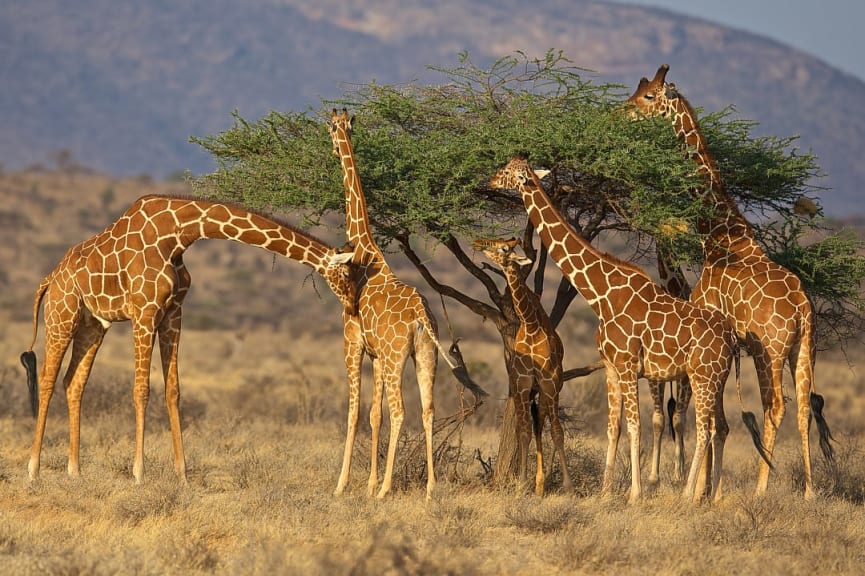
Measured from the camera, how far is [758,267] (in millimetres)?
12023

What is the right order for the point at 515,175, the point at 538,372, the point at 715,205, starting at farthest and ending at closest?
the point at 715,205
the point at 538,372
the point at 515,175

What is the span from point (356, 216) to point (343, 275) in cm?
82

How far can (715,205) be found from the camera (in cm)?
1232

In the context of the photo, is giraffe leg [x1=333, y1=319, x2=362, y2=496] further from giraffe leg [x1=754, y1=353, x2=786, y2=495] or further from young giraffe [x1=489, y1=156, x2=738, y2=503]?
giraffe leg [x1=754, y1=353, x2=786, y2=495]

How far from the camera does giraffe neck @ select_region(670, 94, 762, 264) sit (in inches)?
483

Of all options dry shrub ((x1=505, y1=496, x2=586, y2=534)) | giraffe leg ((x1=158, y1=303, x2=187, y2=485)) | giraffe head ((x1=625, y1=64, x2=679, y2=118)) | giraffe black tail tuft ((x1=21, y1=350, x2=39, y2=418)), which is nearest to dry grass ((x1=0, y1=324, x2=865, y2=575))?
dry shrub ((x1=505, y1=496, x2=586, y2=534))

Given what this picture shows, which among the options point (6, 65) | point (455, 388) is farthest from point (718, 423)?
point (6, 65)

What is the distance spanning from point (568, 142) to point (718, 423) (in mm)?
3062

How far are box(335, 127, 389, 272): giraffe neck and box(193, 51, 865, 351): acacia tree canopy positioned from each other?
1.26 feet

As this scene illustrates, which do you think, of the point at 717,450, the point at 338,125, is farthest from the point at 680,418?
the point at 338,125

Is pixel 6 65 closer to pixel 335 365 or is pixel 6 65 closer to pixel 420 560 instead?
pixel 335 365

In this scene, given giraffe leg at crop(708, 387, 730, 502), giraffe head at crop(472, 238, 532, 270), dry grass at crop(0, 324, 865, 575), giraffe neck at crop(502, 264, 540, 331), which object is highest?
giraffe head at crop(472, 238, 532, 270)

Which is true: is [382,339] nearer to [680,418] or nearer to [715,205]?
[680,418]

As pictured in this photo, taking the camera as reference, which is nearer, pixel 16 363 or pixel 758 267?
pixel 758 267
